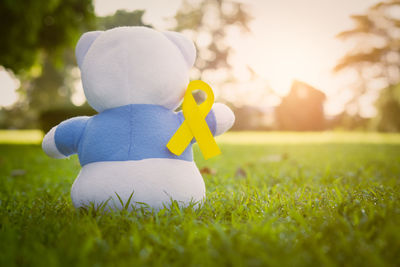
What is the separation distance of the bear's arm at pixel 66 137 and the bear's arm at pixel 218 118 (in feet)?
1.80

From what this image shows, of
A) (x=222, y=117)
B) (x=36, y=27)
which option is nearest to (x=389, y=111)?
(x=36, y=27)

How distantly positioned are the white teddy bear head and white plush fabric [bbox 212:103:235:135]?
0.71 feet

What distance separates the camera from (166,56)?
5.14 ft

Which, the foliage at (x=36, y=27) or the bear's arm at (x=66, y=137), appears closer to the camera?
the bear's arm at (x=66, y=137)

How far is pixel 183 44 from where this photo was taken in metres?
1.66

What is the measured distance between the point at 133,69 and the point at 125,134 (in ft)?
1.10

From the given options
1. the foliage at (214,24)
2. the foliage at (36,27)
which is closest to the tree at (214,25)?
the foliage at (214,24)

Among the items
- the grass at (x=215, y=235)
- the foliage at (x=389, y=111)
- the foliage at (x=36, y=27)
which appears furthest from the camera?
the foliage at (x=389, y=111)

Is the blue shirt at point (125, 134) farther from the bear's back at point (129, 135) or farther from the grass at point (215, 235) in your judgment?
the grass at point (215, 235)

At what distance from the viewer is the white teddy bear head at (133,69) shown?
1.53 m

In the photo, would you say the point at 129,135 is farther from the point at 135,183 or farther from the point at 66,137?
the point at 66,137

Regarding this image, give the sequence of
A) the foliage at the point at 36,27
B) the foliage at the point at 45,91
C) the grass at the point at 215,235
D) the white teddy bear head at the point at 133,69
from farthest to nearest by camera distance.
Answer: the foliage at the point at 45,91
the foliage at the point at 36,27
the white teddy bear head at the point at 133,69
the grass at the point at 215,235

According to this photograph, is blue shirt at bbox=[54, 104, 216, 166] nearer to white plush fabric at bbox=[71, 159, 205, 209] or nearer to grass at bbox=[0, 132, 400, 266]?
white plush fabric at bbox=[71, 159, 205, 209]

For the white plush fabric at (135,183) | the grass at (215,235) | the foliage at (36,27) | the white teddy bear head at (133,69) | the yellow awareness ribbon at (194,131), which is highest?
the foliage at (36,27)
